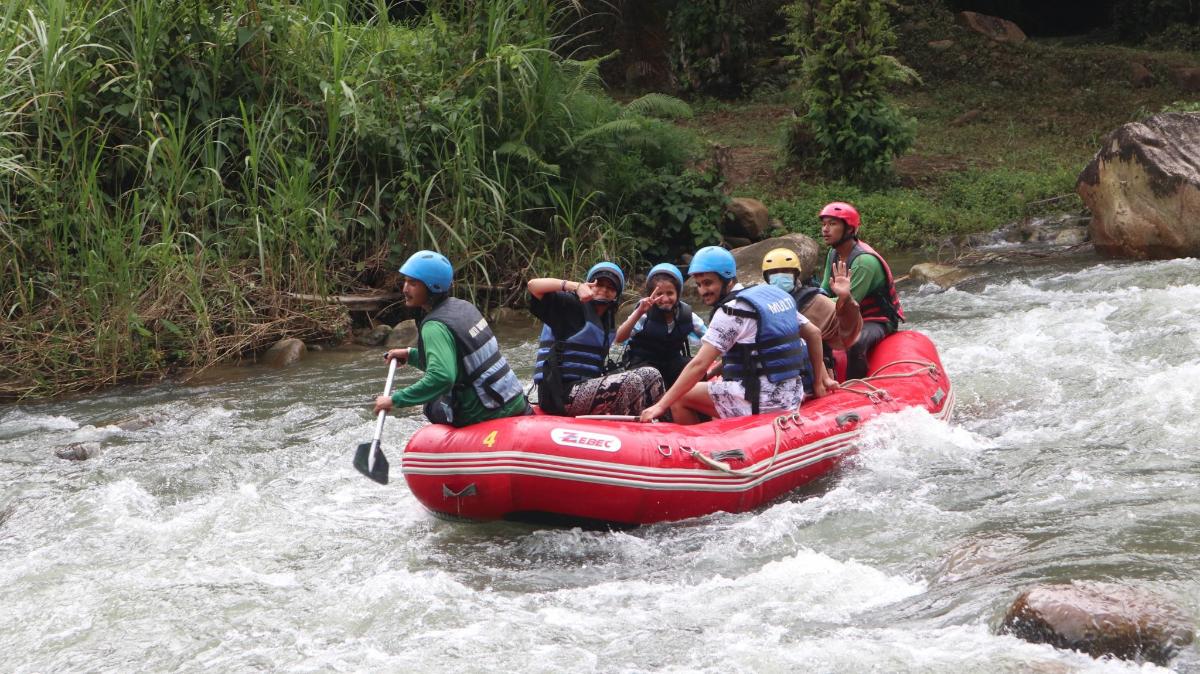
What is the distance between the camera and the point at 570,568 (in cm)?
514

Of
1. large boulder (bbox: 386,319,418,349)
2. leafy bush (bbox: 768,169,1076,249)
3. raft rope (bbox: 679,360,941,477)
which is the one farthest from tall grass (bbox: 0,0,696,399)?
raft rope (bbox: 679,360,941,477)

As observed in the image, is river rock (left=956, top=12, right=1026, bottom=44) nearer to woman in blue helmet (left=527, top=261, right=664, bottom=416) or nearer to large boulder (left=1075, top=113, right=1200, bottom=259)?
large boulder (left=1075, top=113, right=1200, bottom=259)

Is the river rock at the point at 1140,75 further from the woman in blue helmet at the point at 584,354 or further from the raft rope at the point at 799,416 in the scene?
the woman in blue helmet at the point at 584,354

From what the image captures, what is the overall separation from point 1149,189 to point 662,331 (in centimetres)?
643

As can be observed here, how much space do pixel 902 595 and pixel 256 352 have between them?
19.9 feet

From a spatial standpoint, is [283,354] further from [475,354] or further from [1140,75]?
[1140,75]

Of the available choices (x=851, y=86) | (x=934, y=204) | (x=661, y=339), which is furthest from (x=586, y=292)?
(x=851, y=86)

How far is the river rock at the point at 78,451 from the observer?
22.6 ft

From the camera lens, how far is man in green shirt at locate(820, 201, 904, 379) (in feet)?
23.2

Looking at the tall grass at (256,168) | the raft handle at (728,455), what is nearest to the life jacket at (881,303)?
the raft handle at (728,455)

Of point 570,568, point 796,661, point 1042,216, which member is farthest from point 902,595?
point 1042,216

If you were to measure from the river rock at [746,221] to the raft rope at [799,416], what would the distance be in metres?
5.23

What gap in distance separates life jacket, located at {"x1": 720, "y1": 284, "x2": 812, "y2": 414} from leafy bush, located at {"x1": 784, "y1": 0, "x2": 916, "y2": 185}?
24.8 feet

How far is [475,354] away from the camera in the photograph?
543cm
